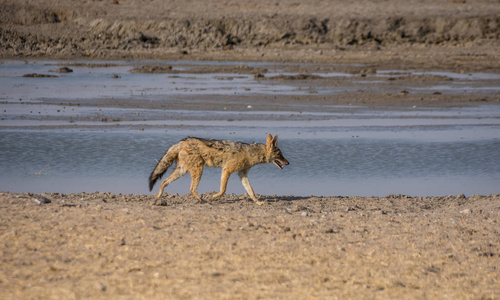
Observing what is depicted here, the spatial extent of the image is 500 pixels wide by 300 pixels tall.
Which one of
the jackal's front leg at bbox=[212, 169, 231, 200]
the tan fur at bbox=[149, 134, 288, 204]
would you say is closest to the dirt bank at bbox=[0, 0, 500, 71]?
the tan fur at bbox=[149, 134, 288, 204]

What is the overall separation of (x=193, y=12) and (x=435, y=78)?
1165 inches

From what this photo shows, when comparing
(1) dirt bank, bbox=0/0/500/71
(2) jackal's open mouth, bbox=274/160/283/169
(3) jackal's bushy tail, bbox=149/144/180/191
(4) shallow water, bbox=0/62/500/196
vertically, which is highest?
(3) jackal's bushy tail, bbox=149/144/180/191

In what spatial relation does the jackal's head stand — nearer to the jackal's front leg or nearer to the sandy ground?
the sandy ground

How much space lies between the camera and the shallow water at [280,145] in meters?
11.9

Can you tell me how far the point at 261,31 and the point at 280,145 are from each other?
34342 mm

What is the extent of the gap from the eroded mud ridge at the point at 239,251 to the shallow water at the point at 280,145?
2.75 m

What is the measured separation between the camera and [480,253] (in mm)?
7102

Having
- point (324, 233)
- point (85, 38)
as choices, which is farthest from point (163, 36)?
point (324, 233)

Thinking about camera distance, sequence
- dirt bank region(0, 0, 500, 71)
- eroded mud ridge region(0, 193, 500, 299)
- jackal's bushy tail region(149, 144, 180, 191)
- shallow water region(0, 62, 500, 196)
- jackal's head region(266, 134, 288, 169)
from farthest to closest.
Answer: dirt bank region(0, 0, 500, 71), shallow water region(0, 62, 500, 196), jackal's head region(266, 134, 288, 169), jackal's bushy tail region(149, 144, 180, 191), eroded mud ridge region(0, 193, 500, 299)

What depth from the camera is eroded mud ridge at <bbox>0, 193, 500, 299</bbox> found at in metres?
5.91

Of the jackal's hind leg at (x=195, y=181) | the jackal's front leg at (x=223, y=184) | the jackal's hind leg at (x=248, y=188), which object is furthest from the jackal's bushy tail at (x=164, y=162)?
the jackal's hind leg at (x=248, y=188)

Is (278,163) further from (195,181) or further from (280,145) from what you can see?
(280,145)

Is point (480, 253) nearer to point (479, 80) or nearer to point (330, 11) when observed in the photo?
point (479, 80)

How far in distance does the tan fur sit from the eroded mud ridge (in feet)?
2.32
